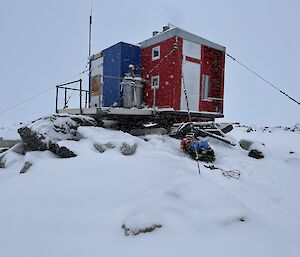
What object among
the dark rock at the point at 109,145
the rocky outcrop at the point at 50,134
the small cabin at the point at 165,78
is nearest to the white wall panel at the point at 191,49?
the small cabin at the point at 165,78

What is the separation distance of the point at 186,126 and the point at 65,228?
7.31m

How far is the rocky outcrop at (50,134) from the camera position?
743 cm

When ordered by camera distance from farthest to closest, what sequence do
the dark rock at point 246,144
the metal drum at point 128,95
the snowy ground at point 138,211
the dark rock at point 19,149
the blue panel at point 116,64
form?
the blue panel at point 116,64, the metal drum at point 128,95, the dark rock at point 246,144, the dark rock at point 19,149, the snowy ground at point 138,211

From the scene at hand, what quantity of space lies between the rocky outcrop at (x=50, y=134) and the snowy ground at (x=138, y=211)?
2.88 ft

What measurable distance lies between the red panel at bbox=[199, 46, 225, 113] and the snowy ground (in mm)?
7806

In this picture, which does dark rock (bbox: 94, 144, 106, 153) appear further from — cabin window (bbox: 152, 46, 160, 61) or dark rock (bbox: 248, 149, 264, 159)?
cabin window (bbox: 152, 46, 160, 61)

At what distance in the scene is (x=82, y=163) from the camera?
6.17m

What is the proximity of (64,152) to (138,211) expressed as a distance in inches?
147

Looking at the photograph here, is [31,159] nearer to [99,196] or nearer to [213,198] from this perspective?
[99,196]

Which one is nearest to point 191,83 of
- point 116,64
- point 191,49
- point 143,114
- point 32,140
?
point 191,49

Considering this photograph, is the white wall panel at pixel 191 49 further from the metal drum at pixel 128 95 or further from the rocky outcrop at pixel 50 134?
the rocky outcrop at pixel 50 134

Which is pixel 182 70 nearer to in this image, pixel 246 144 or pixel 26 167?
pixel 246 144

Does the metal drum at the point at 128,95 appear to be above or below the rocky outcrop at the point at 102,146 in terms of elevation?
above

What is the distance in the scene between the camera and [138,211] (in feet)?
12.7
